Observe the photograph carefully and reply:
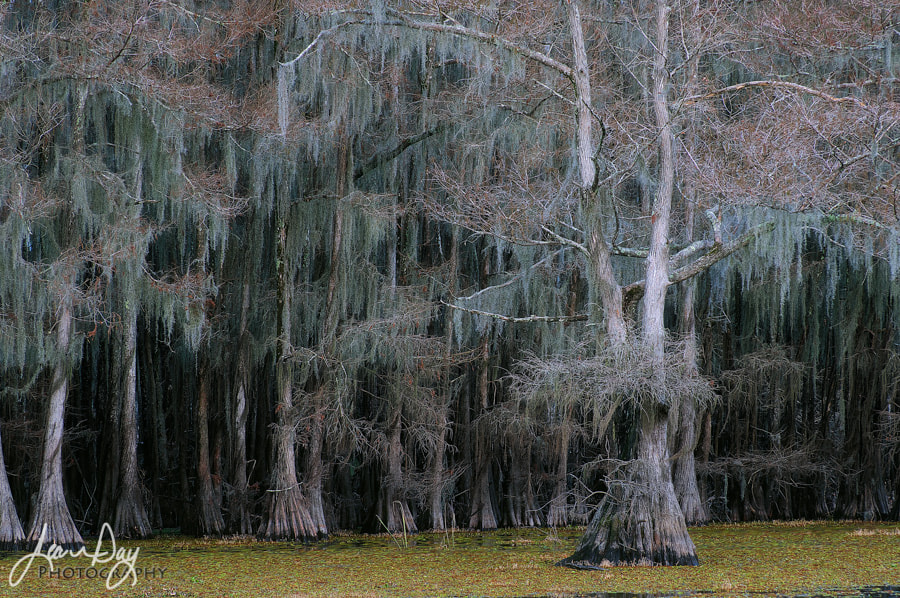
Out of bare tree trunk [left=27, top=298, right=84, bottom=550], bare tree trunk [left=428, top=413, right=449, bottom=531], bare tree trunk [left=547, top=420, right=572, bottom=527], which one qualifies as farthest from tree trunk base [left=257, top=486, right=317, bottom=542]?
bare tree trunk [left=547, top=420, right=572, bottom=527]

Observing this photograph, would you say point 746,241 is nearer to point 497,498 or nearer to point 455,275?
point 455,275

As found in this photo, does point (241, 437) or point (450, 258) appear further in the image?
point (450, 258)

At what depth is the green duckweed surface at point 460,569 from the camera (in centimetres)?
853

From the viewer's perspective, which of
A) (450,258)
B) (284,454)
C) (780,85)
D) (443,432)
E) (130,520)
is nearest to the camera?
(780,85)

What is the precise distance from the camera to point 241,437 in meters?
15.8

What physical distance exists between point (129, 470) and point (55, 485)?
81.1 inches

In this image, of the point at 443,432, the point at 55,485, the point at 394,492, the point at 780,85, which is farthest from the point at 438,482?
the point at 780,85

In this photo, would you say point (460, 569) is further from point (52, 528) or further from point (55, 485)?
point (55, 485)

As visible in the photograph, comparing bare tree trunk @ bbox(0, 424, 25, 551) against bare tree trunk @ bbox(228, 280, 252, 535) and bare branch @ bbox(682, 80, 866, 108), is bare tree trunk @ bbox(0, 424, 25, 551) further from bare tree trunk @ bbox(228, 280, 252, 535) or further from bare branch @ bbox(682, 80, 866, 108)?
bare branch @ bbox(682, 80, 866, 108)

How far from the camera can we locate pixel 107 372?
17938mm

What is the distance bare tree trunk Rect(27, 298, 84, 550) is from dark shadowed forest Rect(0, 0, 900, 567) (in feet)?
0.14

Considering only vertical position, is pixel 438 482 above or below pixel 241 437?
below

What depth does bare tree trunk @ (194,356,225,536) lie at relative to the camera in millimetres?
15055

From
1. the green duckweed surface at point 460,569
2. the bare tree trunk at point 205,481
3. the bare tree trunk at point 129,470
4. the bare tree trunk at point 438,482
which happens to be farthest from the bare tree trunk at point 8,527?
the bare tree trunk at point 438,482
